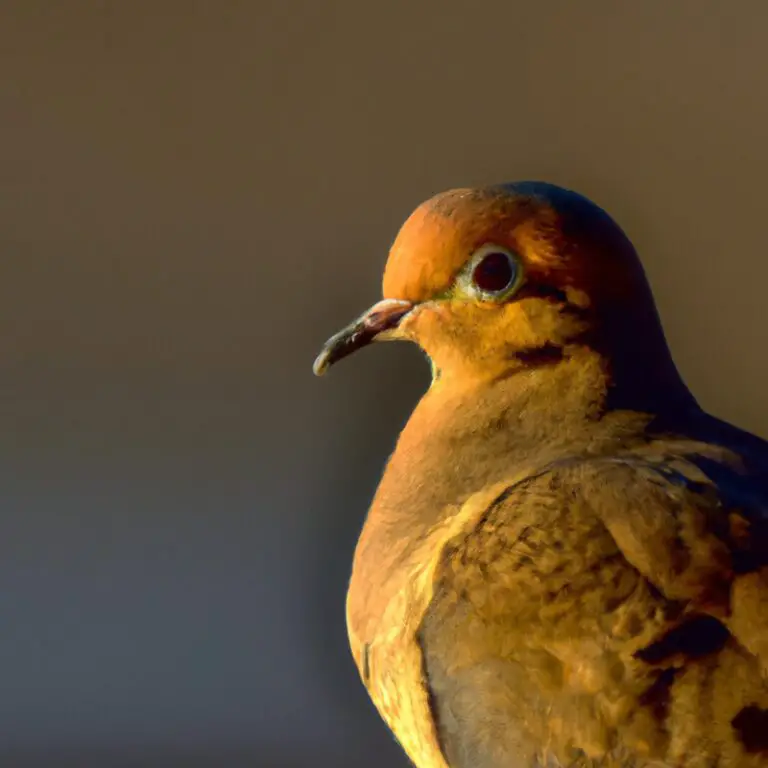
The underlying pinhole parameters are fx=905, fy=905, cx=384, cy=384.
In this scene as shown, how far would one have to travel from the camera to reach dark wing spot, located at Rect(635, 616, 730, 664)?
46 cm

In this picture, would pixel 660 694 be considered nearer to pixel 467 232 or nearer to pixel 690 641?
pixel 690 641

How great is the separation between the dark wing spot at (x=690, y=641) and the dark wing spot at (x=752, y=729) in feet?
0.11

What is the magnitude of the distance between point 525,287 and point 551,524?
15 cm

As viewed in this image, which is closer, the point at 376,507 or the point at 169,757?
the point at 376,507

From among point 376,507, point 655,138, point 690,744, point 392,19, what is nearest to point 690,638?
point 690,744

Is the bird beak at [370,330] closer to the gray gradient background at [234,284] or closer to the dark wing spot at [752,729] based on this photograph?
the dark wing spot at [752,729]

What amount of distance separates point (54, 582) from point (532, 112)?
0.86 m

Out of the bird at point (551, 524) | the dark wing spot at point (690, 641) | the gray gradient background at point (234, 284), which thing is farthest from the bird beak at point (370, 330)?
the gray gradient background at point (234, 284)

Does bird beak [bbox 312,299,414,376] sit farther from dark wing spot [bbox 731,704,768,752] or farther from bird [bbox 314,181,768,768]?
dark wing spot [bbox 731,704,768,752]

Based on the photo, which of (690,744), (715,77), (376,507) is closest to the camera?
(690,744)

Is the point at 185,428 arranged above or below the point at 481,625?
above

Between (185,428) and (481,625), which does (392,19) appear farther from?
(481,625)

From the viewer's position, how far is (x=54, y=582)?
1.18 meters

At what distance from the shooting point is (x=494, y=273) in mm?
562
